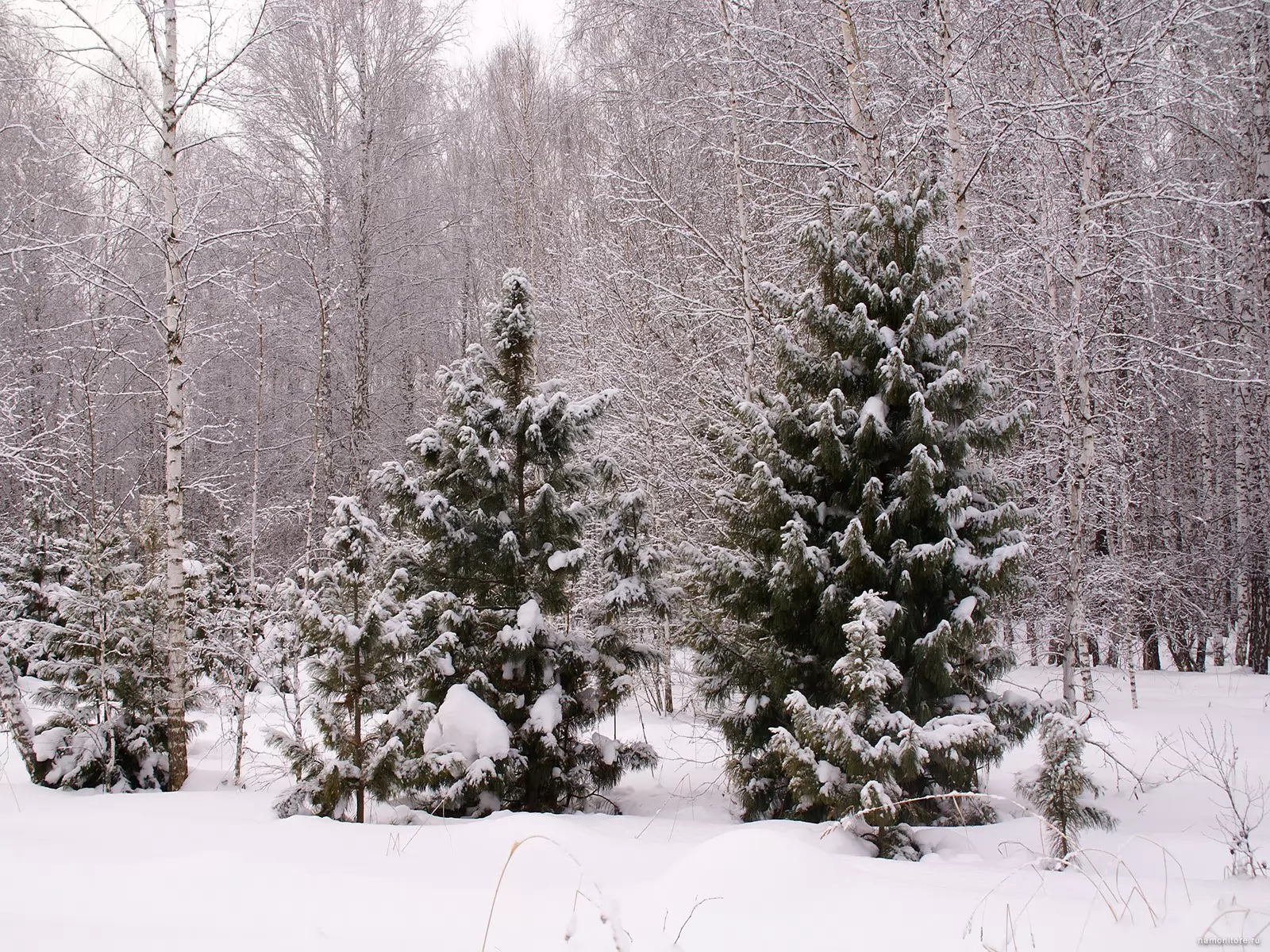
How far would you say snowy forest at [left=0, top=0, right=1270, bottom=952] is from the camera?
4.07m

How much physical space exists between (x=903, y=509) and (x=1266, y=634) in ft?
34.9

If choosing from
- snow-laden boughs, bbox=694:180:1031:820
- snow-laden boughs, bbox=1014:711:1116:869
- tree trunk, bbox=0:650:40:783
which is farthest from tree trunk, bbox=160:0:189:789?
snow-laden boughs, bbox=1014:711:1116:869

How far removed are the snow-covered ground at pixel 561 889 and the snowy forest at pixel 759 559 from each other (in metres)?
0.03

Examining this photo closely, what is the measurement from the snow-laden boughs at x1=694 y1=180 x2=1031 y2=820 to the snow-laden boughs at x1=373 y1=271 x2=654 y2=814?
1102 millimetres

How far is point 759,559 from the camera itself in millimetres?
6258

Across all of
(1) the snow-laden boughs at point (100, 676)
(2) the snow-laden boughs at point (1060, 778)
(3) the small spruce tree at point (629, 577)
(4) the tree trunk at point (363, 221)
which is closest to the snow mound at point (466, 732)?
(3) the small spruce tree at point (629, 577)

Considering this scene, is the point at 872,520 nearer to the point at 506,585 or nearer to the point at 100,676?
the point at 506,585

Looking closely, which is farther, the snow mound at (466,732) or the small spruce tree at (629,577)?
the small spruce tree at (629,577)

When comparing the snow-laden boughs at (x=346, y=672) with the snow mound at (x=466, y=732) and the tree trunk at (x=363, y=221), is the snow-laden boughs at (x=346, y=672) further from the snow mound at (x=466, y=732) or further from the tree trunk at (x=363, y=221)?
the tree trunk at (x=363, y=221)

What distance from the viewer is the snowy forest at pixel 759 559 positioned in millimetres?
4066

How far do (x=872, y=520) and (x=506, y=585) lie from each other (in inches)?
118

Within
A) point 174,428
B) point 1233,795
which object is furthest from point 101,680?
point 1233,795

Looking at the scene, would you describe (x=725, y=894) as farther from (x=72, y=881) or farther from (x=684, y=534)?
(x=684, y=534)

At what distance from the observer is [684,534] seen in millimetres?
10016
